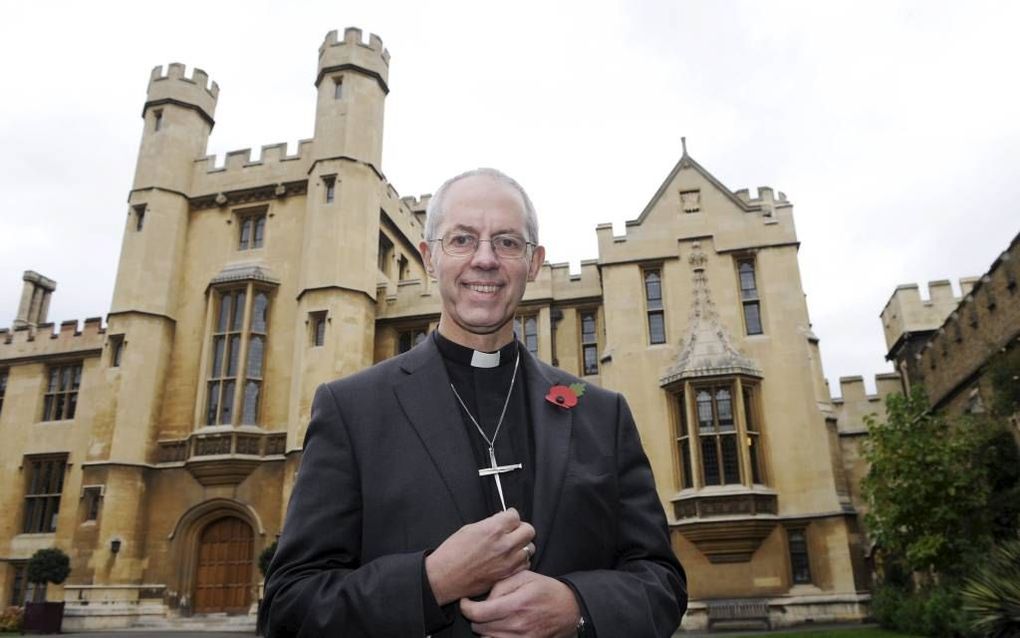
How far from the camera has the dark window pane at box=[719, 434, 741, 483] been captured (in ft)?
49.3

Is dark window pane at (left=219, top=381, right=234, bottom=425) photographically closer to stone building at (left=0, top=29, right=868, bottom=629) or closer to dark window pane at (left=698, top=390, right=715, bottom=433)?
stone building at (left=0, top=29, right=868, bottom=629)

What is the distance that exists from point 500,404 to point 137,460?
17.8 metres

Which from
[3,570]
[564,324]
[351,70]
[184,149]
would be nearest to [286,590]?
[564,324]

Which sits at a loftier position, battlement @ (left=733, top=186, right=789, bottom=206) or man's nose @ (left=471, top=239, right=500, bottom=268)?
battlement @ (left=733, top=186, right=789, bottom=206)

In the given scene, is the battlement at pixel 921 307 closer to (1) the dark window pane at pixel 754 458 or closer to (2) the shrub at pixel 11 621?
(1) the dark window pane at pixel 754 458

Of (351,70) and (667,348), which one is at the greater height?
(351,70)

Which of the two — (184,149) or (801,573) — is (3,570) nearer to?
(184,149)

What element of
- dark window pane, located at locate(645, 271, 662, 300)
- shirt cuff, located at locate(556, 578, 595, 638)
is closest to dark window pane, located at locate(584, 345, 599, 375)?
dark window pane, located at locate(645, 271, 662, 300)

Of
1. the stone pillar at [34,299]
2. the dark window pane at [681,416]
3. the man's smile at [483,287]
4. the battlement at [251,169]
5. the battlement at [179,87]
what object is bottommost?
the man's smile at [483,287]

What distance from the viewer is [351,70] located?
1973 centimetres

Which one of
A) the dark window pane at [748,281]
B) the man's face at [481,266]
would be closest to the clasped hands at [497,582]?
the man's face at [481,266]

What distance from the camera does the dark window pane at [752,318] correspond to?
53.7 ft

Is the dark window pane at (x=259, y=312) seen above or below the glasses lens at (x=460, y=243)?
above

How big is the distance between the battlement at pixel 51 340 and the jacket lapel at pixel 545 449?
2313cm
